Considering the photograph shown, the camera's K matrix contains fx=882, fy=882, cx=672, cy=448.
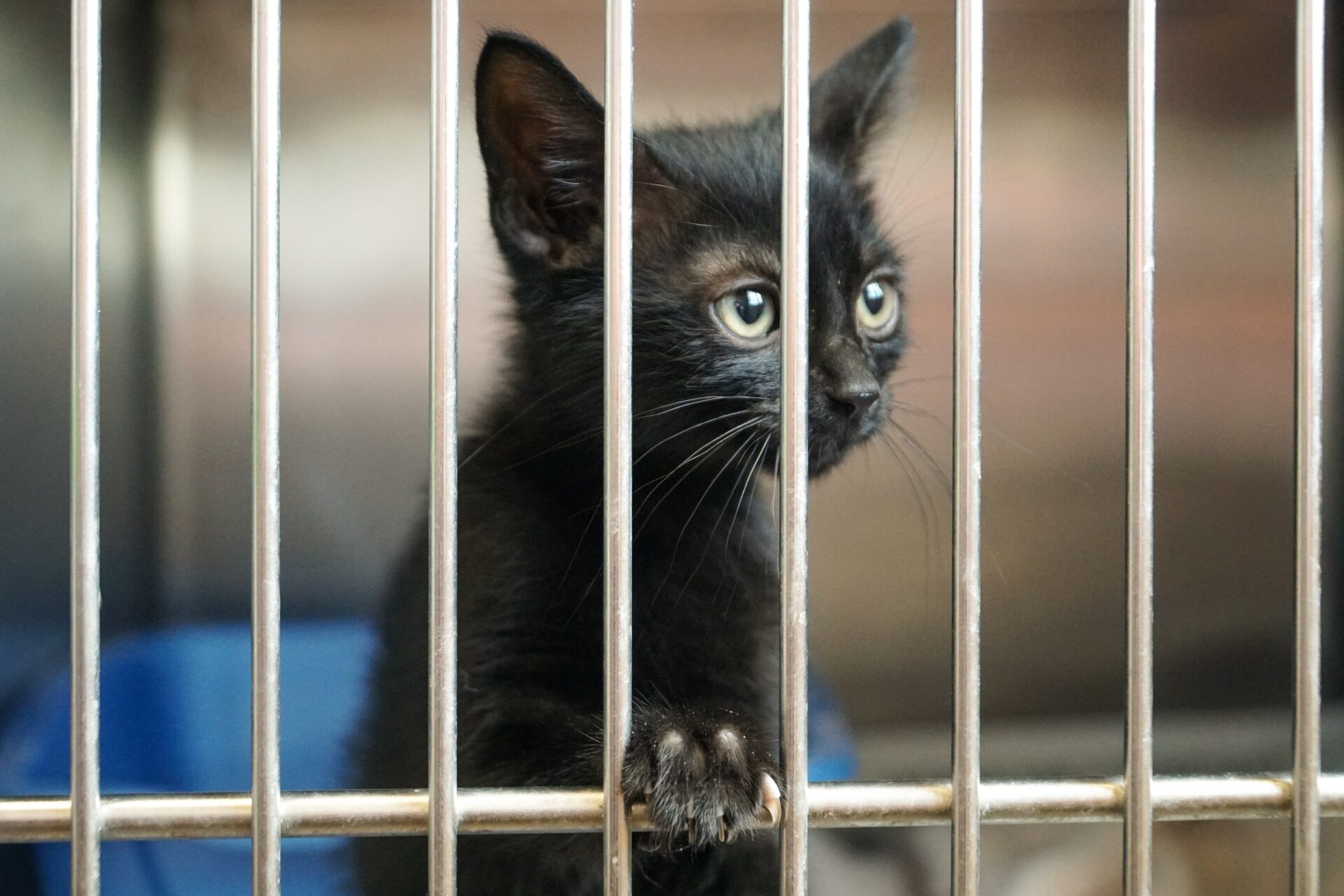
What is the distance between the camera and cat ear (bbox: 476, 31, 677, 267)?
0.57 m

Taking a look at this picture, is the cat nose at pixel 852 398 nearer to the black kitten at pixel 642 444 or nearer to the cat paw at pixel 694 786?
the black kitten at pixel 642 444

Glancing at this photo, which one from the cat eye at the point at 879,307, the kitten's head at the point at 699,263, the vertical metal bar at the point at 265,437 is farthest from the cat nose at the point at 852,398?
the vertical metal bar at the point at 265,437

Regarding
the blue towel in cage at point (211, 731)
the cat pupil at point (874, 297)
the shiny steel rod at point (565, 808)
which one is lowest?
the blue towel in cage at point (211, 731)

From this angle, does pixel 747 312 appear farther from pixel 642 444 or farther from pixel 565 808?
pixel 565 808

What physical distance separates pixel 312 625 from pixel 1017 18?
0.91m

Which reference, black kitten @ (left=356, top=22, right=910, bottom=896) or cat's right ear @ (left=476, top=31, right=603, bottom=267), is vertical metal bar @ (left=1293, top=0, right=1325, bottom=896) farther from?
cat's right ear @ (left=476, top=31, right=603, bottom=267)

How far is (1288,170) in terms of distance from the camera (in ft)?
2.86

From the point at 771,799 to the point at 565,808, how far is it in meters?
0.11

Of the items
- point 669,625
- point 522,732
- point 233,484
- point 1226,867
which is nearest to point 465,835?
point 522,732

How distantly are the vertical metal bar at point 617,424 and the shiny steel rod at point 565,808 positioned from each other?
0.02 meters

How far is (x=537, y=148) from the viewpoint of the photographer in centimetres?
63

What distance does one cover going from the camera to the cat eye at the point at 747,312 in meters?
0.69

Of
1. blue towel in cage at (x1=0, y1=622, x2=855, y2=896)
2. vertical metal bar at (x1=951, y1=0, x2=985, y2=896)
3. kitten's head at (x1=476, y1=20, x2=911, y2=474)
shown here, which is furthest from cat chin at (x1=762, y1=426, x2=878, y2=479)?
blue towel in cage at (x1=0, y1=622, x2=855, y2=896)

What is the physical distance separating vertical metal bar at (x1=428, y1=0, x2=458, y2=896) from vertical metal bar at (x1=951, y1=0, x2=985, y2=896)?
25 centimetres
